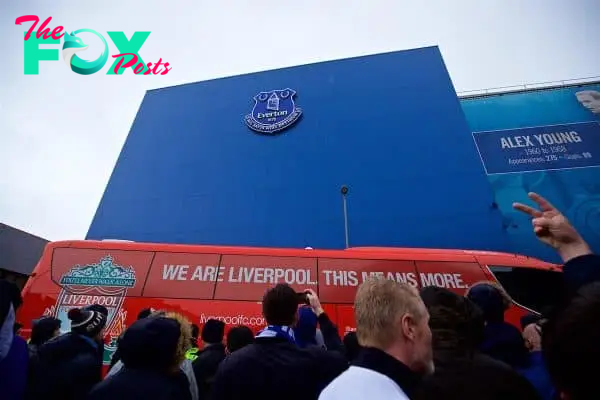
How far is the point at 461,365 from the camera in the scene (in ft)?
3.76

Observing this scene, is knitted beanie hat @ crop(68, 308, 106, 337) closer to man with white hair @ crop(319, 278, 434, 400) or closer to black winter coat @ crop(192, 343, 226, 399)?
black winter coat @ crop(192, 343, 226, 399)

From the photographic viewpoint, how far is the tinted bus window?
5977 mm

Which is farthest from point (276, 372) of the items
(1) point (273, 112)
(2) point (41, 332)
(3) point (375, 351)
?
(1) point (273, 112)

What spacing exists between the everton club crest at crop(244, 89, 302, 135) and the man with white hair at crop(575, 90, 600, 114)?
12.3 meters

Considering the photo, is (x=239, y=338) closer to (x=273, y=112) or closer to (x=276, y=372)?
(x=276, y=372)

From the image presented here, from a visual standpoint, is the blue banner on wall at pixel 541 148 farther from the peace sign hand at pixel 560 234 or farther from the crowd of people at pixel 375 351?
the peace sign hand at pixel 560 234

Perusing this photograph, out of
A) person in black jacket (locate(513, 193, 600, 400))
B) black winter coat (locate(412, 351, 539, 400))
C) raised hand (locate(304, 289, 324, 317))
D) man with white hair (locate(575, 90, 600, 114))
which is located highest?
man with white hair (locate(575, 90, 600, 114))

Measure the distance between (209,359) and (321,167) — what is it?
34.7 ft

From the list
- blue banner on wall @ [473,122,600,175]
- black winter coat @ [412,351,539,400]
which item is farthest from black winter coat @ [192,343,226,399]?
blue banner on wall @ [473,122,600,175]

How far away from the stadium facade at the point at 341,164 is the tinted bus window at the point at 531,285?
4831 mm

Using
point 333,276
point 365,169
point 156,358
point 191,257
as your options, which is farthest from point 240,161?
point 156,358

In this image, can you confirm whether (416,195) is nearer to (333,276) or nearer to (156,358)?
(333,276)

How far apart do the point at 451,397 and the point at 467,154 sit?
12.8 metres

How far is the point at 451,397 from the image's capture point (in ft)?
3.35
